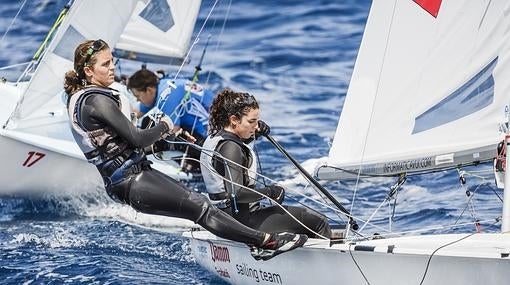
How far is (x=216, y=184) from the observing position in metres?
5.85

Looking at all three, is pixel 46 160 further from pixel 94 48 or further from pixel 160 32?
pixel 94 48

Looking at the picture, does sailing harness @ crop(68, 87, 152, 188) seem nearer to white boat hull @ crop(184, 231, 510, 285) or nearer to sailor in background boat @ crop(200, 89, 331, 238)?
sailor in background boat @ crop(200, 89, 331, 238)

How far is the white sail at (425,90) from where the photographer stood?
550cm

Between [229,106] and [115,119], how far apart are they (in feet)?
2.02

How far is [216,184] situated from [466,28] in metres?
1.47

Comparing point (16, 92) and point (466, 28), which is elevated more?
point (466, 28)

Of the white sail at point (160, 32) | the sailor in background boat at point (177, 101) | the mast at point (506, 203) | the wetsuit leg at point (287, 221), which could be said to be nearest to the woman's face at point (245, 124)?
the wetsuit leg at point (287, 221)

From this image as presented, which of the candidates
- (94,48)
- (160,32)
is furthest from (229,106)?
(160,32)

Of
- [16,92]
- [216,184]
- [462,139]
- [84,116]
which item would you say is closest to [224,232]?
[216,184]

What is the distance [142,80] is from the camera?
353 inches

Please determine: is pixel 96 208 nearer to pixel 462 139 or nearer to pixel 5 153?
pixel 5 153

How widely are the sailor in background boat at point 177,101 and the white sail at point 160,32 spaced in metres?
0.88

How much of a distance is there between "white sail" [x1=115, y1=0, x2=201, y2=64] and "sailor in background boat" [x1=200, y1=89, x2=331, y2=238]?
406cm

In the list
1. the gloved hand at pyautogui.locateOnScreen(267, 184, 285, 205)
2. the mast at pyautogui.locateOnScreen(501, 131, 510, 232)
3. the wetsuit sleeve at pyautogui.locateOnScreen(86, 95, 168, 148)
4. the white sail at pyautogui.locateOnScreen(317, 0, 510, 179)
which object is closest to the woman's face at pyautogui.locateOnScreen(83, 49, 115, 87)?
the wetsuit sleeve at pyautogui.locateOnScreen(86, 95, 168, 148)
